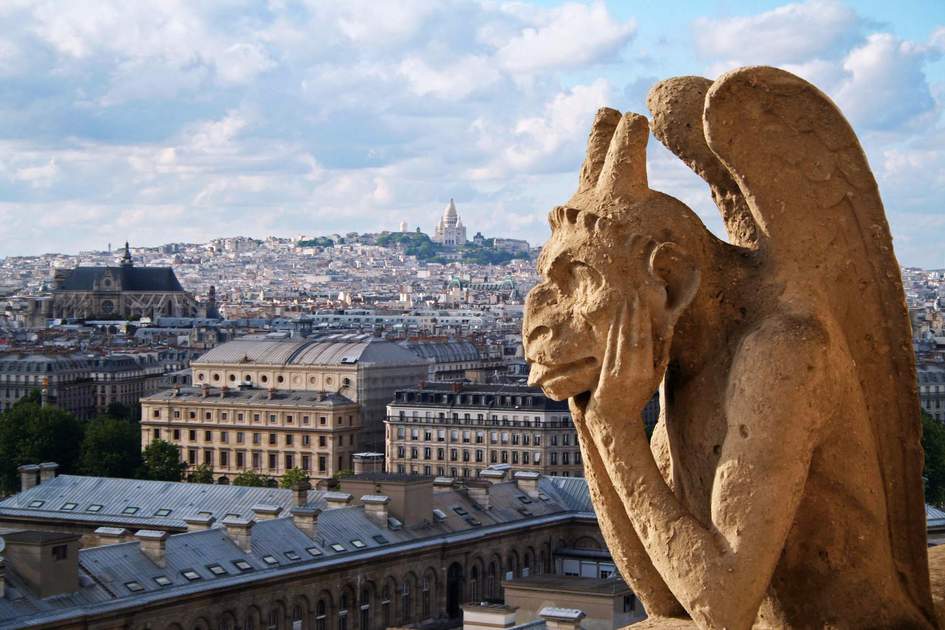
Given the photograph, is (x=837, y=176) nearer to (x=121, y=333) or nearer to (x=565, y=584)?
(x=565, y=584)

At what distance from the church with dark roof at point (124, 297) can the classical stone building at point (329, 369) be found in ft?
348

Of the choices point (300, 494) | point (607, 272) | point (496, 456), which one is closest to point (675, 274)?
point (607, 272)

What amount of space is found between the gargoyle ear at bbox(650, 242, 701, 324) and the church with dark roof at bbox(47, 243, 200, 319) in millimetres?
189282

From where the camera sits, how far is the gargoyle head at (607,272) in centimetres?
550

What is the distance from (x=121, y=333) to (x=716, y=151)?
149523 millimetres

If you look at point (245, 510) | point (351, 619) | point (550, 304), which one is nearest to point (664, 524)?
point (550, 304)

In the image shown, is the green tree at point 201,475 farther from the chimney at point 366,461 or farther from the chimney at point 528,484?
the chimney at point 528,484

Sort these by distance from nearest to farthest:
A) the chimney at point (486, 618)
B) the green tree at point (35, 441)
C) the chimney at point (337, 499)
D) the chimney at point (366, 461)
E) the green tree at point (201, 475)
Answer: the chimney at point (486, 618)
the chimney at point (337, 499)
the chimney at point (366, 461)
the green tree at point (201, 475)
the green tree at point (35, 441)

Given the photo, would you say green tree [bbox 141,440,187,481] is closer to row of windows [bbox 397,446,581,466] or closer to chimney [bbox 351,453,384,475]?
row of windows [bbox 397,446,581,466]

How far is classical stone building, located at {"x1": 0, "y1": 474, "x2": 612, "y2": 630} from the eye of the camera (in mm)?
31125

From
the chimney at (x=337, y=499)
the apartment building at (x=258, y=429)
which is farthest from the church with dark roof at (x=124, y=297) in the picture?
the chimney at (x=337, y=499)

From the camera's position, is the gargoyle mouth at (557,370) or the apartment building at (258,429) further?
the apartment building at (258,429)

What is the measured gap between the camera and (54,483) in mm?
47438

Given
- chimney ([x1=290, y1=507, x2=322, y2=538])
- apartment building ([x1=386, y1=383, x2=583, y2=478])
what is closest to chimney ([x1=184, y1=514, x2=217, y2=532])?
chimney ([x1=290, y1=507, x2=322, y2=538])
